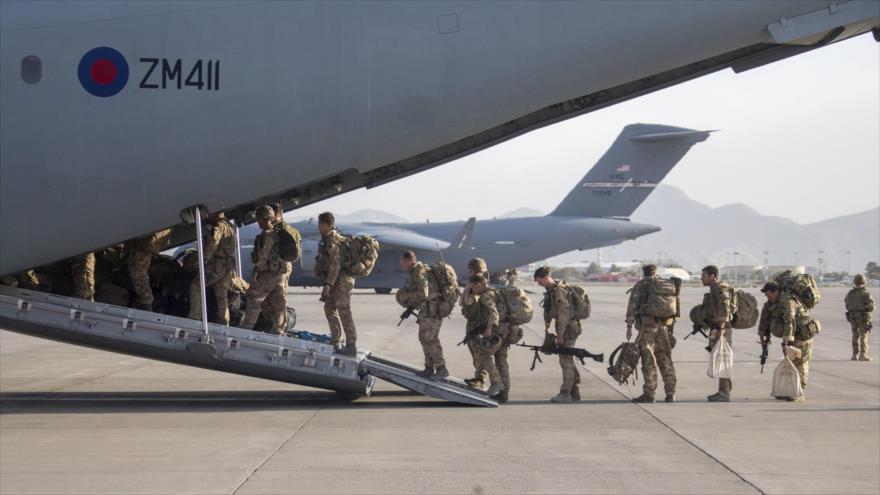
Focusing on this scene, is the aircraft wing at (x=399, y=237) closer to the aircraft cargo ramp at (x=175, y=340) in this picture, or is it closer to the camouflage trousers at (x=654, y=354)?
the camouflage trousers at (x=654, y=354)

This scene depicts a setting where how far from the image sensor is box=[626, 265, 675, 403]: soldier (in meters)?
12.1

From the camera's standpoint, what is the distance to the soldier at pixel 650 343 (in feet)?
39.7

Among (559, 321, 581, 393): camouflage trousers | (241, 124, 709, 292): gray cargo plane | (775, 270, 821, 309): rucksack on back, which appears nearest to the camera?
(559, 321, 581, 393): camouflage trousers

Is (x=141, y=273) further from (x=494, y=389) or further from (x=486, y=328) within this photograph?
(x=494, y=389)

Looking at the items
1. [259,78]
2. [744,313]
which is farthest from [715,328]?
[259,78]

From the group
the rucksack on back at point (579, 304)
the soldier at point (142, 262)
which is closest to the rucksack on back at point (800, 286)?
the rucksack on back at point (579, 304)

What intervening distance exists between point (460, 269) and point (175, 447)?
37121 millimetres

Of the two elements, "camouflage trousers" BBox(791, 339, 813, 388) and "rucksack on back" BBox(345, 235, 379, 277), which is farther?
"camouflage trousers" BBox(791, 339, 813, 388)

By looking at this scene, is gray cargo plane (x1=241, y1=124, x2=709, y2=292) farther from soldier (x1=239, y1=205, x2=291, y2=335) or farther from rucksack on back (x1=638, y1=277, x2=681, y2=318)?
rucksack on back (x1=638, y1=277, x2=681, y2=318)

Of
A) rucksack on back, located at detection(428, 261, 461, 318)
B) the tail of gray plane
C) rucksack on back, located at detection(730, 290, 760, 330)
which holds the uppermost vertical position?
the tail of gray plane

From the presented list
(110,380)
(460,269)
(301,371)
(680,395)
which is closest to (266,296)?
(301,371)

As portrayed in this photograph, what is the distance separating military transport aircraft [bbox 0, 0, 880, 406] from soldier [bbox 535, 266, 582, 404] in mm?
2981

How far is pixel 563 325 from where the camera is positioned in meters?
12.1

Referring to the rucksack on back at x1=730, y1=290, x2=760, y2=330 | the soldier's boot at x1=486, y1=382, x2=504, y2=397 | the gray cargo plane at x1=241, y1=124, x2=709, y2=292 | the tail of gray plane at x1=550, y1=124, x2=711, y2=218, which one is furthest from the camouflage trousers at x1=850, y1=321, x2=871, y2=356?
the gray cargo plane at x1=241, y1=124, x2=709, y2=292
